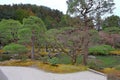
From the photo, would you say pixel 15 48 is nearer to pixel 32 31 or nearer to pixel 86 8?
pixel 32 31

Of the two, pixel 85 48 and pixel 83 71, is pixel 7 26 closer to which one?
pixel 85 48

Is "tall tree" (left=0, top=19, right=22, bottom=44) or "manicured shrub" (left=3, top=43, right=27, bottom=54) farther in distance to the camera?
"tall tree" (left=0, top=19, right=22, bottom=44)

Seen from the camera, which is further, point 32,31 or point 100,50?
point 100,50

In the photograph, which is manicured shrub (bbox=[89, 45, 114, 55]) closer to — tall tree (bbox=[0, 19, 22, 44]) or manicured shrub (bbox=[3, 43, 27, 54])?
tall tree (bbox=[0, 19, 22, 44])

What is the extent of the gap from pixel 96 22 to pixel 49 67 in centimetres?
407

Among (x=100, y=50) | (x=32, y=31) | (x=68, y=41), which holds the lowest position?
(x=100, y=50)

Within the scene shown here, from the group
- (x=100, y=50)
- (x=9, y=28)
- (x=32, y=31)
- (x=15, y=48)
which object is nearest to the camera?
(x=32, y=31)

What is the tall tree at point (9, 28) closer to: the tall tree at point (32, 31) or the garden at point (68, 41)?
the garden at point (68, 41)

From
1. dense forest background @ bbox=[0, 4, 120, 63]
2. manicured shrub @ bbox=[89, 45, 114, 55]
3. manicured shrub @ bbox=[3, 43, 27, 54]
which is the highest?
dense forest background @ bbox=[0, 4, 120, 63]

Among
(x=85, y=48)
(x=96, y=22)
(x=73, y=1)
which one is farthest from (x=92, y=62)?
(x=73, y=1)

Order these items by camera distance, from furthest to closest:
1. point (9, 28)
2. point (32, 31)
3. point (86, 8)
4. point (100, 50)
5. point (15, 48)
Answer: point (100, 50), point (9, 28), point (15, 48), point (32, 31), point (86, 8)

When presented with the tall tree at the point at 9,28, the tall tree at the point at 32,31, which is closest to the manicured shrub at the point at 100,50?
the tall tree at the point at 9,28

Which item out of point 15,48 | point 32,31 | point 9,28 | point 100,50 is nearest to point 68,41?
point 32,31

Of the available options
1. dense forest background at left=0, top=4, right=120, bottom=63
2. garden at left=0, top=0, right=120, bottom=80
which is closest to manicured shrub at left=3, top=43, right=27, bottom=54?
garden at left=0, top=0, right=120, bottom=80
